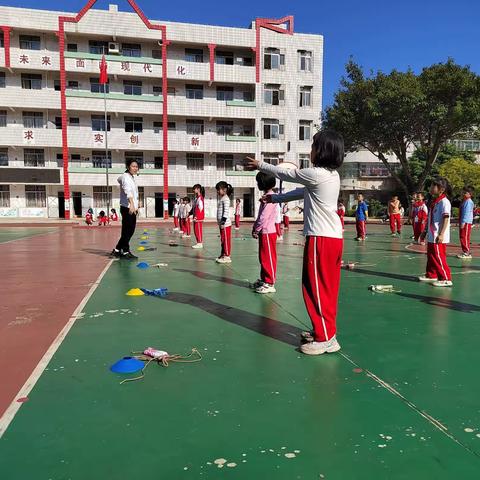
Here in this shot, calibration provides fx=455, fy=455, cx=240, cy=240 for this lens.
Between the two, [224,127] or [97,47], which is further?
[224,127]

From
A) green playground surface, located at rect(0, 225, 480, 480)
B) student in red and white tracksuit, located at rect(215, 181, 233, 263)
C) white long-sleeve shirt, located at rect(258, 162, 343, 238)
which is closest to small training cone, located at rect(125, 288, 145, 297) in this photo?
green playground surface, located at rect(0, 225, 480, 480)

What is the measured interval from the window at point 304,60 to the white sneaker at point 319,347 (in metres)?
41.0

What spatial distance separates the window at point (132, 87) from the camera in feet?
128

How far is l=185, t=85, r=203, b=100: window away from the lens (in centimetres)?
4019

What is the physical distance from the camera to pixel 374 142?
3122 cm

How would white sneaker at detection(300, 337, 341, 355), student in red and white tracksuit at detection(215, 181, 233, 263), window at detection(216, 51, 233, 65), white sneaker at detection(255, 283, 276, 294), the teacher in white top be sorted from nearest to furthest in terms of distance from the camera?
white sneaker at detection(300, 337, 341, 355), white sneaker at detection(255, 283, 276, 294), student in red and white tracksuit at detection(215, 181, 233, 263), the teacher in white top, window at detection(216, 51, 233, 65)

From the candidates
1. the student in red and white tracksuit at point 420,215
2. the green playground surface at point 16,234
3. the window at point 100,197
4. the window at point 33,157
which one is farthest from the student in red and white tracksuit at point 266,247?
the window at point 33,157

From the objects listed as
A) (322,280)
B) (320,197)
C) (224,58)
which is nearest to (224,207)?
(320,197)

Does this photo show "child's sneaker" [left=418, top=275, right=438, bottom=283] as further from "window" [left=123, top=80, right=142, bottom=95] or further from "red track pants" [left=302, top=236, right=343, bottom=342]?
"window" [left=123, top=80, right=142, bottom=95]

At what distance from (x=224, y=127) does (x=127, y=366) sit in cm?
3961

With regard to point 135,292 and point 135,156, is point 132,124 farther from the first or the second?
point 135,292

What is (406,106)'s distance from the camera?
27672 millimetres

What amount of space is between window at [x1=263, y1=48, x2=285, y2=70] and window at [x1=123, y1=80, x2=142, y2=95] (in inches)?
441

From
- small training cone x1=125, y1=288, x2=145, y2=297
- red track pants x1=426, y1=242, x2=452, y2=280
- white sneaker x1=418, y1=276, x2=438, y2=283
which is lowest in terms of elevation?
white sneaker x1=418, y1=276, x2=438, y2=283
